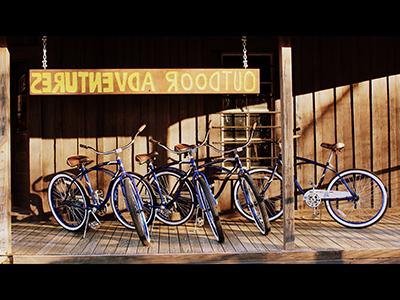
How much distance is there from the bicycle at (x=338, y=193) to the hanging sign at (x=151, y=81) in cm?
157

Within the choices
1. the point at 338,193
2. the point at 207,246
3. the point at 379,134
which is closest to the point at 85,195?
the point at 207,246

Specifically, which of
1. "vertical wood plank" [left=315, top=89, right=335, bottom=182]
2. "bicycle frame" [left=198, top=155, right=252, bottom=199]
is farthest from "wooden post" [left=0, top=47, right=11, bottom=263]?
"vertical wood plank" [left=315, top=89, right=335, bottom=182]

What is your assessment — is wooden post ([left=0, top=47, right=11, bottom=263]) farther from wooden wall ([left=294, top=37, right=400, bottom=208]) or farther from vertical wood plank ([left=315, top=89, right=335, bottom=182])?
vertical wood plank ([left=315, top=89, right=335, bottom=182])

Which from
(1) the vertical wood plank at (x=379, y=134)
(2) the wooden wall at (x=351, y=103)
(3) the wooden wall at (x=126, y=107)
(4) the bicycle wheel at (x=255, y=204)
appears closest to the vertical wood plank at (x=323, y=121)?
(2) the wooden wall at (x=351, y=103)

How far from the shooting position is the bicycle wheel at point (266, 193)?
6066 mm

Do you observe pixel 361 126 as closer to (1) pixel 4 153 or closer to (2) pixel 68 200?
(2) pixel 68 200

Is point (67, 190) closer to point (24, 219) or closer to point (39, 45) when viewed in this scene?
point (24, 219)

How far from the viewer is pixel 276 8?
4535 mm

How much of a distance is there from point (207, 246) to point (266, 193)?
5.62 feet

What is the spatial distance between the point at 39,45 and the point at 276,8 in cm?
313

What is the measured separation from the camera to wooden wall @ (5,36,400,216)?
6.39 m

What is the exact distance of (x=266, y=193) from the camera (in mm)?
6398

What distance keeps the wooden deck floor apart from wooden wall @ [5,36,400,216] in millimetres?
953

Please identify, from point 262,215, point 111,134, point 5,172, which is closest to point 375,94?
point 262,215
